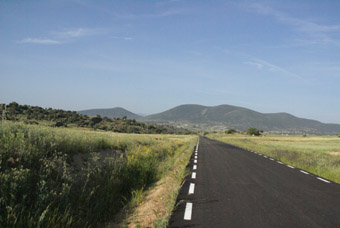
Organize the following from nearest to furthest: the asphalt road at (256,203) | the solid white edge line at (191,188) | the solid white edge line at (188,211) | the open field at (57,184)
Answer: the open field at (57,184), the asphalt road at (256,203), the solid white edge line at (188,211), the solid white edge line at (191,188)

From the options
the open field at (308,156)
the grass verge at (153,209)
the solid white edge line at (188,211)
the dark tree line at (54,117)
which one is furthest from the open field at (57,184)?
the dark tree line at (54,117)

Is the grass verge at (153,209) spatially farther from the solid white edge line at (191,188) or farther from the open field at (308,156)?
the open field at (308,156)

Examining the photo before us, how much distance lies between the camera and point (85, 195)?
18.2ft

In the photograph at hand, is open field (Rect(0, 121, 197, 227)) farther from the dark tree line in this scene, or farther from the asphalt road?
the dark tree line

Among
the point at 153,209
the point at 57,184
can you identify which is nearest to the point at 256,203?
the point at 153,209

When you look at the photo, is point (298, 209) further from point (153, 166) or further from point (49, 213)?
point (153, 166)

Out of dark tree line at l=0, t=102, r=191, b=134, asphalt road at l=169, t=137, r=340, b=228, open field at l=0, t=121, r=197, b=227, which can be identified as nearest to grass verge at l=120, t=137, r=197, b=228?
asphalt road at l=169, t=137, r=340, b=228

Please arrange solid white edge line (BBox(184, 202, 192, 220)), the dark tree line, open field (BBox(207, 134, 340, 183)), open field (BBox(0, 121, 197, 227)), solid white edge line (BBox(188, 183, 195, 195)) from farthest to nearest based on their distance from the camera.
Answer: the dark tree line → open field (BBox(207, 134, 340, 183)) → solid white edge line (BBox(188, 183, 195, 195)) → solid white edge line (BBox(184, 202, 192, 220)) → open field (BBox(0, 121, 197, 227))

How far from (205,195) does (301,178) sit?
16.7 feet

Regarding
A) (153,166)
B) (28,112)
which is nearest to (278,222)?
(153,166)

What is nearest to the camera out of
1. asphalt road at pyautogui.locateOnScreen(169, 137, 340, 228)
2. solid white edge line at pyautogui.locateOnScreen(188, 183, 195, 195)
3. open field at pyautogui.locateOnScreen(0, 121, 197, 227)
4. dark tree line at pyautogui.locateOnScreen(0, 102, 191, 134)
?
open field at pyautogui.locateOnScreen(0, 121, 197, 227)

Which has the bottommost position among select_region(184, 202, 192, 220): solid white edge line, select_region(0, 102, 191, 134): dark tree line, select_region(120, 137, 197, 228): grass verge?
select_region(120, 137, 197, 228): grass verge

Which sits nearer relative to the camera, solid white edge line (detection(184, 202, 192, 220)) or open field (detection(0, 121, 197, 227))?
open field (detection(0, 121, 197, 227))

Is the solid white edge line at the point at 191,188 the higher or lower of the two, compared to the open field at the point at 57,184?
lower
